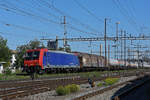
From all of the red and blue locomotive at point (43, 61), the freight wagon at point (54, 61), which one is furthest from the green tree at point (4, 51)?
the red and blue locomotive at point (43, 61)

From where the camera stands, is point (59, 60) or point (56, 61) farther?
point (59, 60)

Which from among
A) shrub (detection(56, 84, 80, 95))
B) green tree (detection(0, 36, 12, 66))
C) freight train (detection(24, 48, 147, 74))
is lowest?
shrub (detection(56, 84, 80, 95))

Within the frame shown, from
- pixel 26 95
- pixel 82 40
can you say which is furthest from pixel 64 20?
pixel 26 95

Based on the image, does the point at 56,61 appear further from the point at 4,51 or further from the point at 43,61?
the point at 4,51

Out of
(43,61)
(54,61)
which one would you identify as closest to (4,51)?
(54,61)

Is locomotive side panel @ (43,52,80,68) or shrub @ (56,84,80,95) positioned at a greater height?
locomotive side panel @ (43,52,80,68)

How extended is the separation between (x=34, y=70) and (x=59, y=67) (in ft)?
18.3

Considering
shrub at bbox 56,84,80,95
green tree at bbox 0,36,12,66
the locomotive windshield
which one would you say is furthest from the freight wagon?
green tree at bbox 0,36,12,66

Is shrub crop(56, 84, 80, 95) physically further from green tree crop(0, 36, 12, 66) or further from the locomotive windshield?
green tree crop(0, 36, 12, 66)

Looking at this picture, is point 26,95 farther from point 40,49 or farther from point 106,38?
point 106,38

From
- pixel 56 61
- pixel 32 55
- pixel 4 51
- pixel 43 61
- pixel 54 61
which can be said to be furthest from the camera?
pixel 4 51

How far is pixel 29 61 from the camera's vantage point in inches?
1339

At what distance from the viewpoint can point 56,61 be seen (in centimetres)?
3703

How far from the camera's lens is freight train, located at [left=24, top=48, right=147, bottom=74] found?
3362 cm
